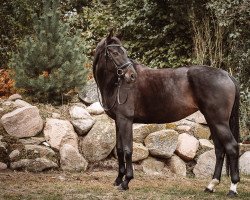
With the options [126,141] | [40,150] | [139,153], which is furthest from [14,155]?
[126,141]

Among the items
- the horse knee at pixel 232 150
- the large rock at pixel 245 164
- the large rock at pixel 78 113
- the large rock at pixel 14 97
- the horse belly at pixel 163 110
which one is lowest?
the large rock at pixel 245 164

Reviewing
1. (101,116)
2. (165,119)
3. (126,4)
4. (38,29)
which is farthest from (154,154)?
(126,4)

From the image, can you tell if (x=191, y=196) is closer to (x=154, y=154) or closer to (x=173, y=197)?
(x=173, y=197)

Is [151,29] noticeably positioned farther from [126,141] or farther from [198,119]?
[126,141]

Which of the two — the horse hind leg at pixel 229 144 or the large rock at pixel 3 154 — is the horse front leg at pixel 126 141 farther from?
the large rock at pixel 3 154

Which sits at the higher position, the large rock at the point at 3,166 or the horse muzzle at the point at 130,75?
the horse muzzle at the point at 130,75

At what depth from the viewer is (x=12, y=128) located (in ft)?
24.4

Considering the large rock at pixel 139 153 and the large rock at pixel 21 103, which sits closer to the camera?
the large rock at pixel 139 153

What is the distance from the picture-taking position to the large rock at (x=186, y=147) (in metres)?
8.19

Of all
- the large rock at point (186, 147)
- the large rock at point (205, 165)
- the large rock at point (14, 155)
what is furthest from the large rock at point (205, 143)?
the large rock at point (14, 155)

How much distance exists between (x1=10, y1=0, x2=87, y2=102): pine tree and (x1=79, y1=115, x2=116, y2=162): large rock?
126 centimetres

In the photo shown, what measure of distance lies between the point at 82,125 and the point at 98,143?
52 centimetres

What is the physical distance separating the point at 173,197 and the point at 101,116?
343 centimetres

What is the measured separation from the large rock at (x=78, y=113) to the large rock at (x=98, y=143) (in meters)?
0.50
